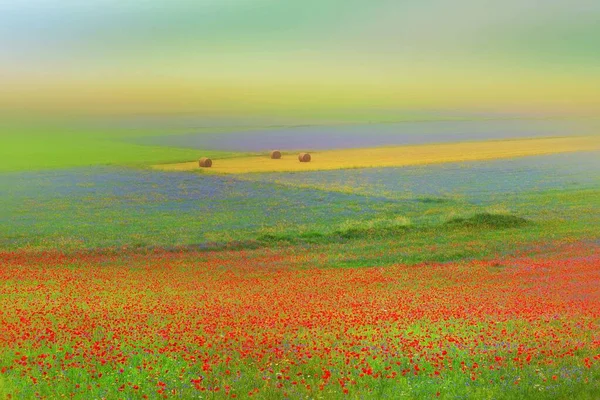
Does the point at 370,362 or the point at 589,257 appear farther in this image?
the point at 589,257

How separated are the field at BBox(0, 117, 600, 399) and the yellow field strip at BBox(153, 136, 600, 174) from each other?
1751 centimetres

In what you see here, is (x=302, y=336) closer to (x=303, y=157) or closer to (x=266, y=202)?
(x=266, y=202)

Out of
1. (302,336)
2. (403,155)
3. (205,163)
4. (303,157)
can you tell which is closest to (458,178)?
(303,157)

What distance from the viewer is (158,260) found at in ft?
109

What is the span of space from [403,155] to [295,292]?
84.1m

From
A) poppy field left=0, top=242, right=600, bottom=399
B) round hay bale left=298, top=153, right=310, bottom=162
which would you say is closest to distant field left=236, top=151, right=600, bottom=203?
round hay bale left=298, top=153, right=310, bottom=162

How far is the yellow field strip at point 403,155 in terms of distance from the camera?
86500mm

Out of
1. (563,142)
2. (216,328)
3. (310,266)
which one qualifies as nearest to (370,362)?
(216,328)

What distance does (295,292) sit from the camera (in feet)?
77.6

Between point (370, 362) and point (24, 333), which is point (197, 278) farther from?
point (370, 362)

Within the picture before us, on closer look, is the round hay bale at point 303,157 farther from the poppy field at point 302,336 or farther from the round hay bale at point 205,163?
the poppy field at point 302,336

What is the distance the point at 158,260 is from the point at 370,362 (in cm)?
2093

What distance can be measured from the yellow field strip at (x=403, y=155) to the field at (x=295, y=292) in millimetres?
17506

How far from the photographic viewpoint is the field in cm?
1328
